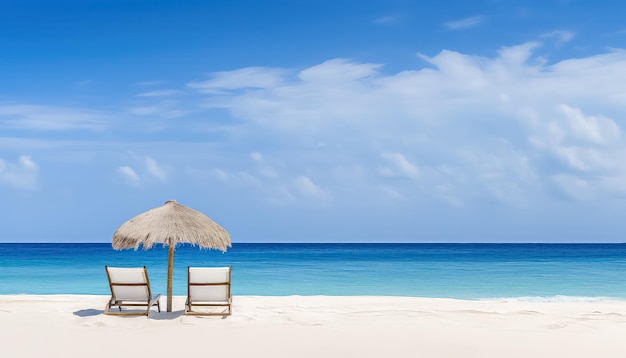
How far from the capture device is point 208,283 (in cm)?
780

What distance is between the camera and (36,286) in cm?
1978

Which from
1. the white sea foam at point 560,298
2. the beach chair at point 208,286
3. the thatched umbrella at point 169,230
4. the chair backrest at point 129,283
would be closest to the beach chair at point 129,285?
the chair backrest at point 129,283

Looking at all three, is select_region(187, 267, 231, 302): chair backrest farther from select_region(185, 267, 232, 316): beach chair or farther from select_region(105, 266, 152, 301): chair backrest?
select_region(105, 266, 152, 301): chair backrest

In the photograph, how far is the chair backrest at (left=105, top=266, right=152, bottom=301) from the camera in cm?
775

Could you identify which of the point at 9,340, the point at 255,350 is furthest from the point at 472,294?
the point at 9,340

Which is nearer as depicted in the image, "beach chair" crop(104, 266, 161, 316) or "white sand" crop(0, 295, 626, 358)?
"white sand" crop(0, 295, 626, 358)

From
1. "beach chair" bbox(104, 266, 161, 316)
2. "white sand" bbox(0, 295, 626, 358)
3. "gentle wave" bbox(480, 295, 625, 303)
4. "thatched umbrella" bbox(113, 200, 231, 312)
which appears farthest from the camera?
"gentle wave" bbox(480, 295, 625, 303)

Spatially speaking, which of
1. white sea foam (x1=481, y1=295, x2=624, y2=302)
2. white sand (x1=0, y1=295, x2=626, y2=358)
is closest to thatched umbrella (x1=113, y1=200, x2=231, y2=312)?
white sand (x1=0, y1=295, x2=626, y2=358)

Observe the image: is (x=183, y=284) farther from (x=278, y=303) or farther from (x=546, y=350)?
(x=546, y=350)

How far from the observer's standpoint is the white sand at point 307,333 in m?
6.27

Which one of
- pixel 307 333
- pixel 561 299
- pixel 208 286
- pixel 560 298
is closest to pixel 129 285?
pixel 208 286

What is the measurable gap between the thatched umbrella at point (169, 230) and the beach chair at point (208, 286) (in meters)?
0.42

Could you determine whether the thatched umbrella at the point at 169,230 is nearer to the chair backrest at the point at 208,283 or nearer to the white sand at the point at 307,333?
the chair backrest at the point at 208,283

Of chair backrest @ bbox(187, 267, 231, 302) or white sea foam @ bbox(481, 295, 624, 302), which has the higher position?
chair backrest @ bbox(187, 267, 231, 302)
